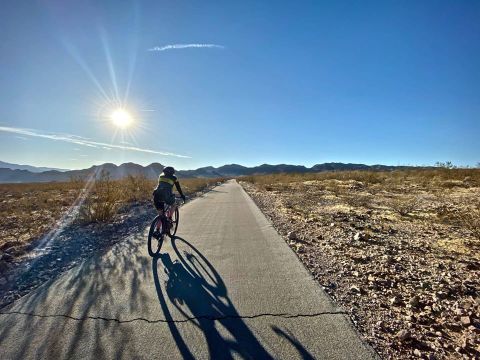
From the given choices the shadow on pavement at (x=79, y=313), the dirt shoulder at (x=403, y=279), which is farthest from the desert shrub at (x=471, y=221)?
the shadow on pavement at (x=79, y=313)

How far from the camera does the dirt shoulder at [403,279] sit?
10.8ft

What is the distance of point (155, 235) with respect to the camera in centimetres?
706

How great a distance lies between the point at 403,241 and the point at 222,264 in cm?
489

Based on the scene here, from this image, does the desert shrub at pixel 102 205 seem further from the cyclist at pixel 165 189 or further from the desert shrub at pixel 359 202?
the desert shrub at pixel 359 202

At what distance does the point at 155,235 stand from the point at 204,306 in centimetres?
331

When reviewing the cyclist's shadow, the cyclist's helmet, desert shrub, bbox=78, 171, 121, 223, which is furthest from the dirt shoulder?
desert shrub, bbox=78, 171, 121, 223

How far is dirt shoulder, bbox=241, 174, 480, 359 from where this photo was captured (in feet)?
10.8

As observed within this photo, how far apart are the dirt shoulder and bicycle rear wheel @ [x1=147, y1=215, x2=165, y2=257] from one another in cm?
331

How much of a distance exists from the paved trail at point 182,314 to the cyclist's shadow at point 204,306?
0.01 metres

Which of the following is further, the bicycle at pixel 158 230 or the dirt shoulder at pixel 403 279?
the bicycle at pixel 158 230

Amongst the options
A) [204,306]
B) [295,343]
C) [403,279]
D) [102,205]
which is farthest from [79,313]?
[102,205]

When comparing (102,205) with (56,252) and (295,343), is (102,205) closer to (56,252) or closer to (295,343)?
(56,252)

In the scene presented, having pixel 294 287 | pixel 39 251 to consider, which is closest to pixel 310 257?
pixel 294 287

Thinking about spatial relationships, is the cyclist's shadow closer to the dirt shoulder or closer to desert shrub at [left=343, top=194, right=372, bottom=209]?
the dirt shoulder
